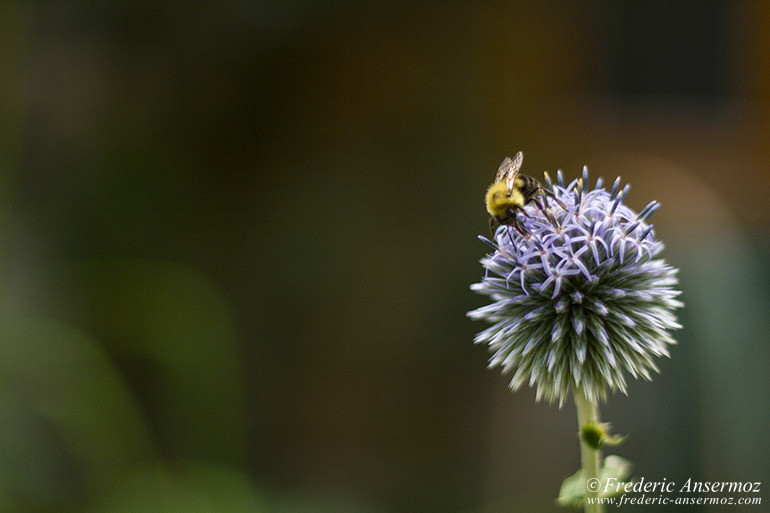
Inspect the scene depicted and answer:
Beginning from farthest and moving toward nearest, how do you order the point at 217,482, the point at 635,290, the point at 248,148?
the point at 248,148 → the point at 217,482 → the point at 635,290

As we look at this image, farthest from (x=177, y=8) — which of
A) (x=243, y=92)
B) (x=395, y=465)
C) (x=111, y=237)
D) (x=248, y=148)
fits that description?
(x=395, y=465)

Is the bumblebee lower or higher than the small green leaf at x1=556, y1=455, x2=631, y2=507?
higher

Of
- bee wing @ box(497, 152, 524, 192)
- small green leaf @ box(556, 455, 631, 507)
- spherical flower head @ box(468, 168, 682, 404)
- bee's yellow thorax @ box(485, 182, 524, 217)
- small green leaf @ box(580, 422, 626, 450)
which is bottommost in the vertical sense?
small green leaf @ box(556, 455, 631, 507)

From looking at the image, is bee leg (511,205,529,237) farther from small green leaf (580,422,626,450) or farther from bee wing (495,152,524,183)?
small green leaf (580,422,626,450)

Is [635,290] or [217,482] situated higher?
[635,290]

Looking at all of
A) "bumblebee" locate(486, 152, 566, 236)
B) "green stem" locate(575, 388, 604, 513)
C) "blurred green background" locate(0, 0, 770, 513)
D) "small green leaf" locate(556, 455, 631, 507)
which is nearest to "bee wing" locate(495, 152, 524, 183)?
"bumblebee" locate(486, 152, 566, 236)

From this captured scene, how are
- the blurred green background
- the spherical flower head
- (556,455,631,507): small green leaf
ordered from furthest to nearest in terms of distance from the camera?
the blurred green background
the spherical flower head
(556,455,631,507): small green leaf

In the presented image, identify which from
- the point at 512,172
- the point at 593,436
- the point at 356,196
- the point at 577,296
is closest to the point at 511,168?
the point at 512,172

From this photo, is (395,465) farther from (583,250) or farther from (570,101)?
(583,250)
